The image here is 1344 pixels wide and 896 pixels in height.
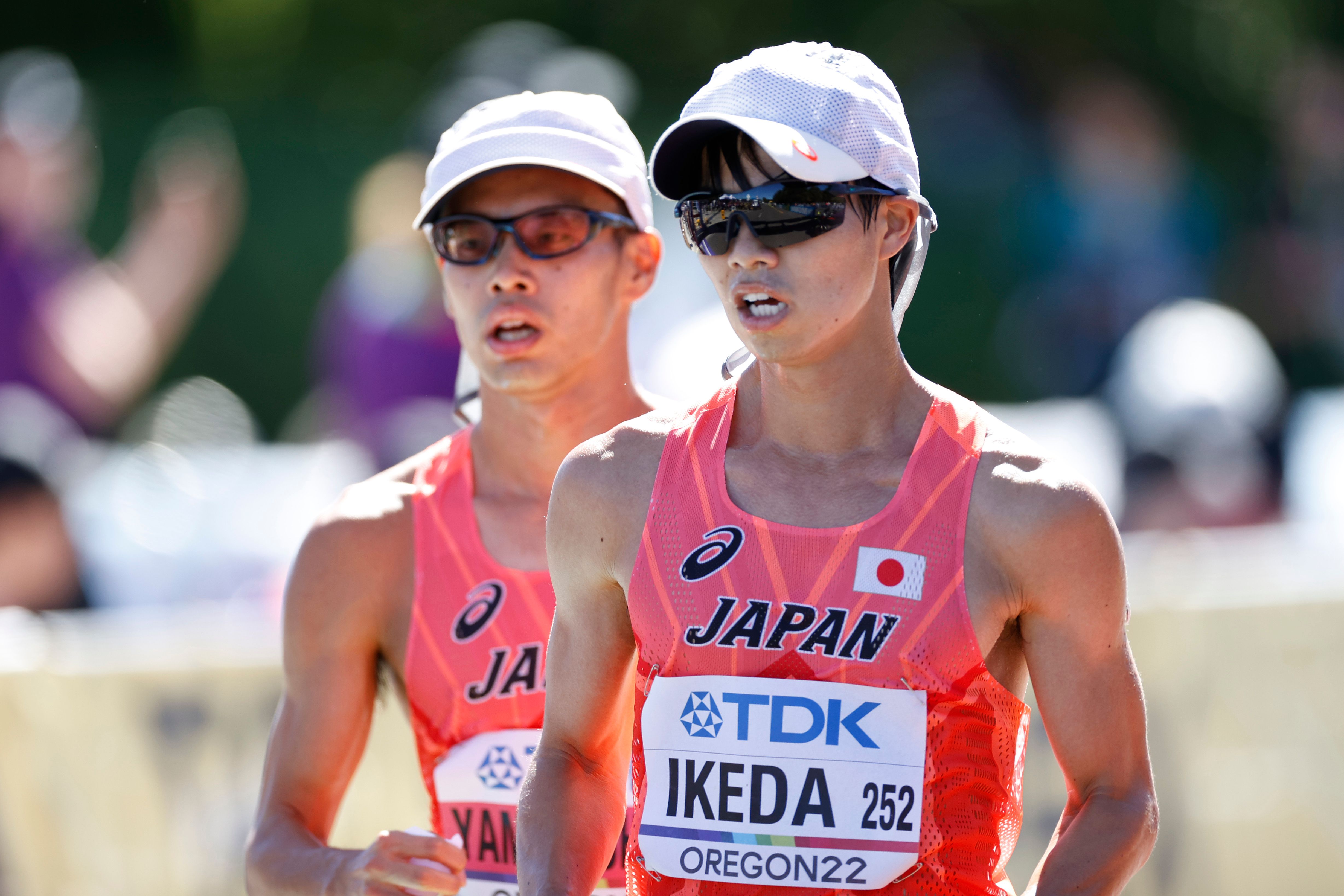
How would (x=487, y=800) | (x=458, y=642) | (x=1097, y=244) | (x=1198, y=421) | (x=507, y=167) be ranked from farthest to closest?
(x=1097, y=244) < (x=1198, y=421) < (x=507, y=167) < (x=458, y=642) < (x=487, y=800)

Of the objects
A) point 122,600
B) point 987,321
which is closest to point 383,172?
point 122,600

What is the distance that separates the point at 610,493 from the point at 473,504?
965mm

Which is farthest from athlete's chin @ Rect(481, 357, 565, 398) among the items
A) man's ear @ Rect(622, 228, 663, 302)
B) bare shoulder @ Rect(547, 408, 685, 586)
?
bare shoulder @ Rect(547, 408, 685, 586)

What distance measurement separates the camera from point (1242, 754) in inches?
206

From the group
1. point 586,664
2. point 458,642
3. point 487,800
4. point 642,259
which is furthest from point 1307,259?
point 586,664

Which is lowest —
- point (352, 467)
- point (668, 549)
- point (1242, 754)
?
point (668, 549)

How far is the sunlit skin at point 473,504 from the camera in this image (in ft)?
11.5

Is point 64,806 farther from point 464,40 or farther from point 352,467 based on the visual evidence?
point 464,40

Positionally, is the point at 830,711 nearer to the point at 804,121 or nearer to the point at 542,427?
the point at 804,121

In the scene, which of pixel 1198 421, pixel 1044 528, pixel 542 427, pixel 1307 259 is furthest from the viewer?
pixel 1307 259

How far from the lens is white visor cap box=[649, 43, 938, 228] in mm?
2510

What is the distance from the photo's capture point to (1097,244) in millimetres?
8930

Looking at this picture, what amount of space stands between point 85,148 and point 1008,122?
6.13m

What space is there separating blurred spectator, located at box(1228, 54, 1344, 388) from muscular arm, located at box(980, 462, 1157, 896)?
7131mm
